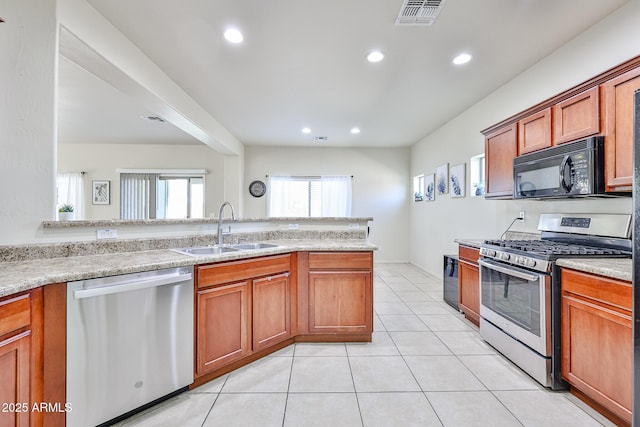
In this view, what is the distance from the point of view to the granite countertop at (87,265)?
50.9 inches

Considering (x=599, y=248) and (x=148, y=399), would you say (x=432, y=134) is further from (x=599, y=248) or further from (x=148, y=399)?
(x=148, y=399)

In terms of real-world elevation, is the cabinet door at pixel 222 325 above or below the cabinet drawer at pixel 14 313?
below

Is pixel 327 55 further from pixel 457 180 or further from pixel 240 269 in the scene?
pixel 457 180

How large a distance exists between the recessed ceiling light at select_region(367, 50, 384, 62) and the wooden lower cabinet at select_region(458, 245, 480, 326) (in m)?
2.10

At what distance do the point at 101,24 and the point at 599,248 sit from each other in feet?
13.4

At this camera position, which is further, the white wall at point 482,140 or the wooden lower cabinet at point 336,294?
the wooden lower cabinet at point 336,294

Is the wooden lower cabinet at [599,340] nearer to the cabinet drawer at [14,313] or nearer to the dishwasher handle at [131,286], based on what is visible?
the dishwasher handle at [131,286]

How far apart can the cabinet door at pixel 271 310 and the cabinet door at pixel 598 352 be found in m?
1.97

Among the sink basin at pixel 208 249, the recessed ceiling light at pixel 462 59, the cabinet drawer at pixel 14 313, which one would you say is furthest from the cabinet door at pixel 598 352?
the cabinet drawer at pixel 14 313

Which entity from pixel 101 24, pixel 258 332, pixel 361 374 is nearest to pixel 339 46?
pixel 101 24

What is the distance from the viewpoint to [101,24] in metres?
2.18

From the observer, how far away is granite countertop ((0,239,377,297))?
4.24 feet

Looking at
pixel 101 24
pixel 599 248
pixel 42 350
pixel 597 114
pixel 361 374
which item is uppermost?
pixel 101 24

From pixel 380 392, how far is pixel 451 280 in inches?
82.6
